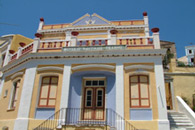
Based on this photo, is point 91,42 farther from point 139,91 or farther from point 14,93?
point 14,93

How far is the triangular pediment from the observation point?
16.3 meters

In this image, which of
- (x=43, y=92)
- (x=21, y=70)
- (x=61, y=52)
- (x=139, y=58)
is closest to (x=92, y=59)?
(x=61, y=52)

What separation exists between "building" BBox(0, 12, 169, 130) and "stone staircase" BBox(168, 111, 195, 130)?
1.38 meters

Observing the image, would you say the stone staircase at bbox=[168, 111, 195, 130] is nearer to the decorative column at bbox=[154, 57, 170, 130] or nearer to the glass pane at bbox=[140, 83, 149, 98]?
the decorative column at bbox=[154, 57, 170, 130]

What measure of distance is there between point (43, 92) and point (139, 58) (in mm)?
5773

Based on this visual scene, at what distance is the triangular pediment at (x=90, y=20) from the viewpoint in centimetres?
1631

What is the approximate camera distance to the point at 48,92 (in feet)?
36.2

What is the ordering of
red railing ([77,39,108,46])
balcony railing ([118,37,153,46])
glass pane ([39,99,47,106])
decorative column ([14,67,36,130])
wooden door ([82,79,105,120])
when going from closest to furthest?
decorative column ([14,67,36,130])
wooden door ([82,79,105,120])
glass pane ([39,99,47,106])
balcony railing ([118,37,153,46])
red railing ([77,39,108,46])

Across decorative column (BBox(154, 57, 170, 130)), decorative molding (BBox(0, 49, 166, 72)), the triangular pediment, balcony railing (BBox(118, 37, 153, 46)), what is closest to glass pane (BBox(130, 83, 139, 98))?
decorative column (BBox(154, 57, 170, 130))

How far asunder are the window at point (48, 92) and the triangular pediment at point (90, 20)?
6.77 metres

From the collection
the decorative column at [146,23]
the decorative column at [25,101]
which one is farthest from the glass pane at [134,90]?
the decorative column at [146,23]

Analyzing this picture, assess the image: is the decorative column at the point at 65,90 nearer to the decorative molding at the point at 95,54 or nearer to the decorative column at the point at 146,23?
the decorative molding at the point at 95,54

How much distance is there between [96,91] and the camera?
11.2 m

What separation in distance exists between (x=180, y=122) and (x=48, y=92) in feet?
25.0
